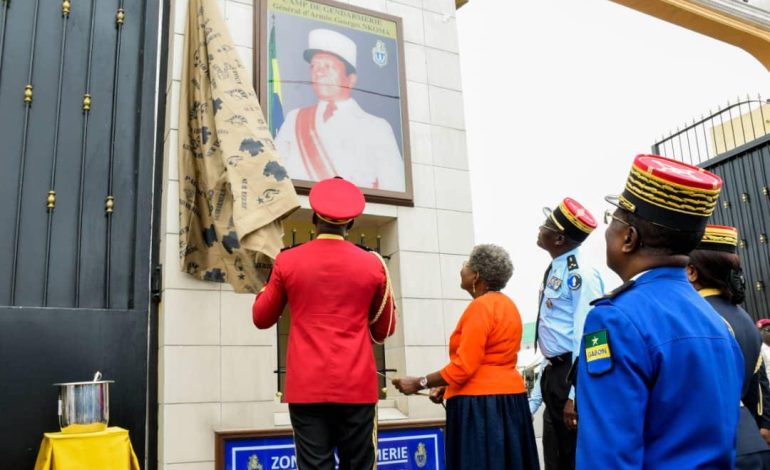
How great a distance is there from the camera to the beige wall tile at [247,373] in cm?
431

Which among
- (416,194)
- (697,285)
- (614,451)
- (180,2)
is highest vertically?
(180,2)

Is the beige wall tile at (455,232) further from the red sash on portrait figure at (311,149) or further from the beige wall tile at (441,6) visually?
the beige wall tile at (441,6)

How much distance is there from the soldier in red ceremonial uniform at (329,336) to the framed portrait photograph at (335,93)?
1747mm

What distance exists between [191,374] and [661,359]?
334cm

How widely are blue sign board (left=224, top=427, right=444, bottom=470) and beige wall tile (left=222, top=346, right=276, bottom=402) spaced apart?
0.33 meters

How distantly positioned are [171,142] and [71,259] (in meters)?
1.01

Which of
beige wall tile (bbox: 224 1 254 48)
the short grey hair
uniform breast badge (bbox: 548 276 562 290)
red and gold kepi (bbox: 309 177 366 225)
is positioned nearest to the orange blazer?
the short grey hair

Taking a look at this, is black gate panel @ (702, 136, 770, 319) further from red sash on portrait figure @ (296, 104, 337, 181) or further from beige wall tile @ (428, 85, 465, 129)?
red sash on portrait figure @ (296, 104, 337, 181)

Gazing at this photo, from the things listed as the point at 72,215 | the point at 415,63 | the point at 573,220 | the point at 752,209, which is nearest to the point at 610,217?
the point at 573,220

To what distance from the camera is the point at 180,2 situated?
481 centimetres

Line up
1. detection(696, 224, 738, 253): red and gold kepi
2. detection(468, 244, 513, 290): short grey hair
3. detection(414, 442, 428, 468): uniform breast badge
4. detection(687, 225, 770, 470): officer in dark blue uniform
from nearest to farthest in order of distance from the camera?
detection(687, 225, 770, 470): officer in dark blue uniform
detection(696, 224, 738, 253): red and gold kepi
detection(468, 244, 513, 290): short grey hair
detection(414, 442, 428, 468): uniform breast badge

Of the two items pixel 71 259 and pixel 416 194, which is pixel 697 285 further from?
pixel 71 259

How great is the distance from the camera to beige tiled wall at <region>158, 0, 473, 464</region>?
4168 millimetres

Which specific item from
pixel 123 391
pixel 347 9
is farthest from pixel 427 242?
pixel 123 391
